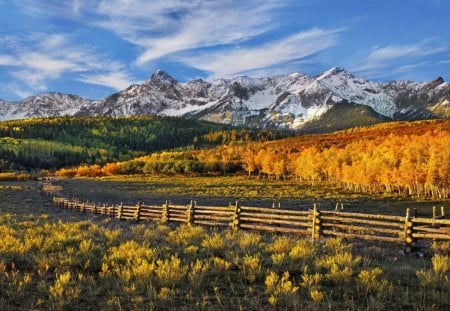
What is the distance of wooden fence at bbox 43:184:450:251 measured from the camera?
1517cm

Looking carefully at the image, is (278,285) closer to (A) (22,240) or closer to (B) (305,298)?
(B) (305,298)

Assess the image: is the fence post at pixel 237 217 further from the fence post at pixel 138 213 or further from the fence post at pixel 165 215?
the fence post at pixel 138 213

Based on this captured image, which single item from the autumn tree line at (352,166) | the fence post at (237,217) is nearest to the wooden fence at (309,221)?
the fence post at (237,217)

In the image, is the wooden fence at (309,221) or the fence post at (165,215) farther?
the fence post at (165,215)

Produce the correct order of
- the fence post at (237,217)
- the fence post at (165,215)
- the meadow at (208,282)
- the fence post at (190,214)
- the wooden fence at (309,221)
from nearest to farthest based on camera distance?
the meadow at (208,282) → the wooden fence at (309,221) → the fence post at (237,217) → the fence post at (190,214) → the fence post at (165,215)

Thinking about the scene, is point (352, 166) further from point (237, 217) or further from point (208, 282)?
point (208, 282)

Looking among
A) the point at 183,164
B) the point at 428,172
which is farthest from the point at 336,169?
the point at 183,164

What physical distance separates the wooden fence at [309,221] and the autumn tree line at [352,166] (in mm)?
53104

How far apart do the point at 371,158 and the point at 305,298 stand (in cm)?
7980

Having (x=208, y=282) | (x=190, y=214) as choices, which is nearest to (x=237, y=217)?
(x=190, y=214)

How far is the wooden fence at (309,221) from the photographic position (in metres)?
15.2

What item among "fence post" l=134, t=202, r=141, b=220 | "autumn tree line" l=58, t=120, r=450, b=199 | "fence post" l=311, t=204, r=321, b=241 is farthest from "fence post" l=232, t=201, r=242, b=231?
"autumn tree line" l=58, t=120, r=450, b=199

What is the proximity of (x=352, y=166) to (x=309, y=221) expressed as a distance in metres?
70.7

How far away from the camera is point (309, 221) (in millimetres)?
19750
